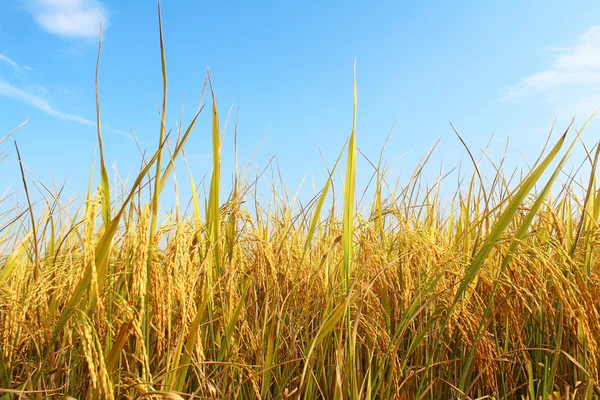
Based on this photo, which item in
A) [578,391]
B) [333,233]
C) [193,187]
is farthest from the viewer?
[333,233]

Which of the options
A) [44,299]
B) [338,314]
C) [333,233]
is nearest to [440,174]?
[333,233]

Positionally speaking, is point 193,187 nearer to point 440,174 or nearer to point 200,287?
point 200,287

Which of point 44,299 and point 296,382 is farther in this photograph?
point 296,382

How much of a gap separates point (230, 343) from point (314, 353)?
0.26 m

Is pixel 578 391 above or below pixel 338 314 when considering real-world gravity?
below

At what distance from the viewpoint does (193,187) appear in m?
1.93

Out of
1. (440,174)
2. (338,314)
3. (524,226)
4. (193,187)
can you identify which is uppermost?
(440,174)

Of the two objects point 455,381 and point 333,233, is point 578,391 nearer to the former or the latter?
point 455,381

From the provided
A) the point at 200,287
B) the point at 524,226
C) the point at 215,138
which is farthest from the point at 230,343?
the point at 524,226

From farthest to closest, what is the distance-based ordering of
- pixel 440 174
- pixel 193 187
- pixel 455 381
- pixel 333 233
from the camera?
pixel 440 174
pixel 333 233
pixel 193 187
pixel 455 381

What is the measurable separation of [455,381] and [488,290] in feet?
1.12

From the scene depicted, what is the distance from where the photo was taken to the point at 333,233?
2.45 m

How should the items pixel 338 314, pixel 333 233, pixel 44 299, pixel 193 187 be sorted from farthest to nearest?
pixel 333 233, pixel 193 187, pixel 44 299, pixel 338 314

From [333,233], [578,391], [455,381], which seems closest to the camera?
[578,391]
